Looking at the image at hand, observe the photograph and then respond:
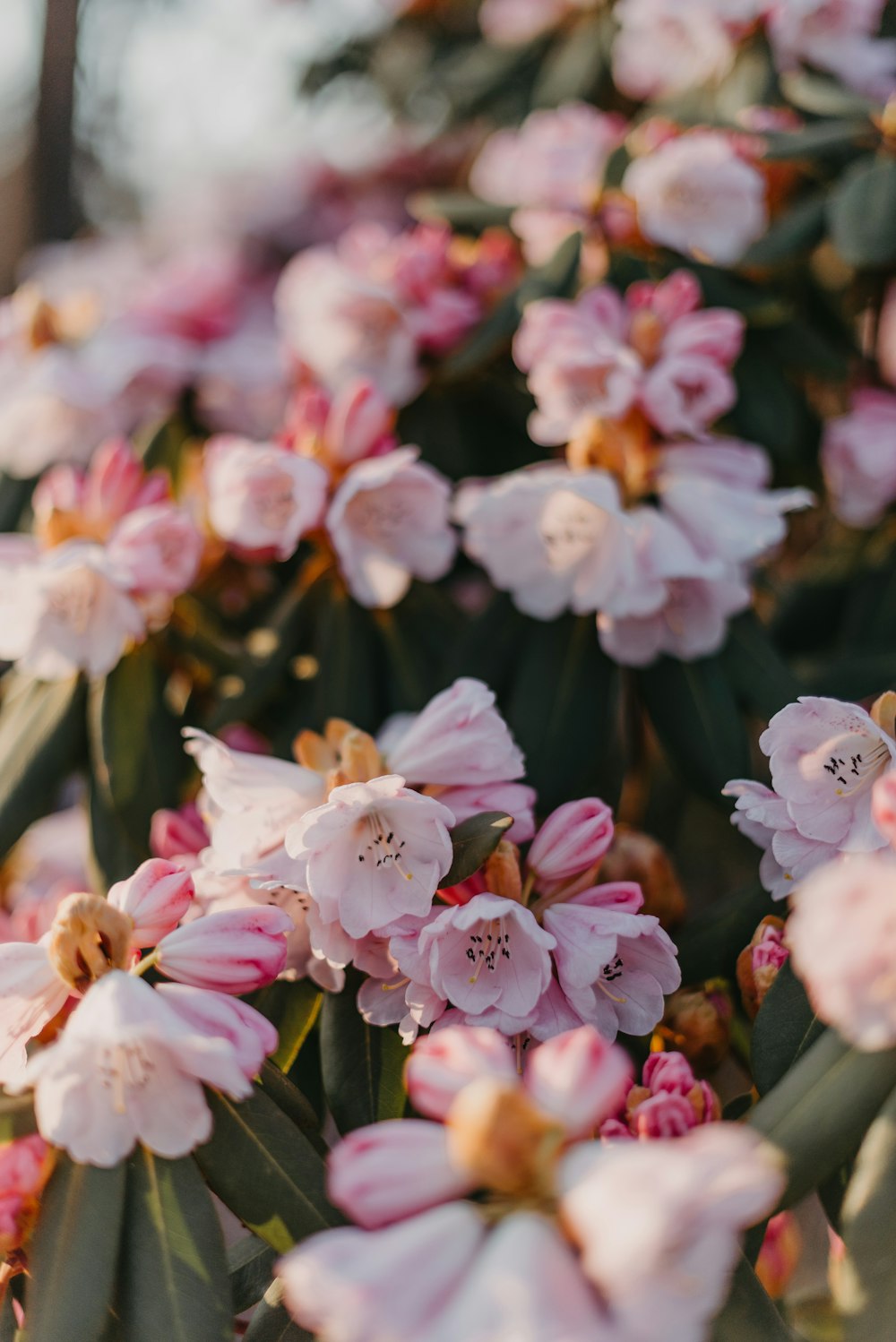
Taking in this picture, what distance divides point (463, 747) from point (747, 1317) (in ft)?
1.31

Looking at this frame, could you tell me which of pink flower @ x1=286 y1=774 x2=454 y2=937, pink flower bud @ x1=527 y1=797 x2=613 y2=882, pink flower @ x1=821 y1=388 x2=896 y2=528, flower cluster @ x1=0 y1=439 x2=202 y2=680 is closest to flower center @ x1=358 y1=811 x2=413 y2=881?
pink flower @ x1=286 y1=774 x2=454 y2=937

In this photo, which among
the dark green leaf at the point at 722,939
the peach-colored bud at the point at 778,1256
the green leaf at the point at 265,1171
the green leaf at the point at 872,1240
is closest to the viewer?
the green leaf at the point at 872,1240

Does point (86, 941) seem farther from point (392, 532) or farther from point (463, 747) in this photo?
point (392, 532)

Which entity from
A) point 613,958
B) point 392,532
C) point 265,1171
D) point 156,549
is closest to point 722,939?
point 613,958

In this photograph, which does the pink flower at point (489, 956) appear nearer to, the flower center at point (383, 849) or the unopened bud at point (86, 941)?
the flower center at point (383, 849)

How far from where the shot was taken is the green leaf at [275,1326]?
0.70 m

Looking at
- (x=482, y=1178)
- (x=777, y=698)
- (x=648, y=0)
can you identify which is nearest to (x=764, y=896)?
(x=777, y=698)

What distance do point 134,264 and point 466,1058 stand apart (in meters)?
2.04

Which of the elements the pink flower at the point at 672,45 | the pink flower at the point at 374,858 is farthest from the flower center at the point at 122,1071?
the pink flower at the point at 672,45

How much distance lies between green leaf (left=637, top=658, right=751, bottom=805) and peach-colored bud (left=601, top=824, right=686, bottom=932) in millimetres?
105

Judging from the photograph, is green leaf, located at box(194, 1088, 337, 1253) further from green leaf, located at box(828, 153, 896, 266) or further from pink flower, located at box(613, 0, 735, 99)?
pink flower, located at box(613, 0, 735, 99)

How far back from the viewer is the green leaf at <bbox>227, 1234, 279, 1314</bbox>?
0.75 metres

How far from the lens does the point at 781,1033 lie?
0.72 metres

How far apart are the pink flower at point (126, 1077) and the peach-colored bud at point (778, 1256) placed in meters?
0.61
